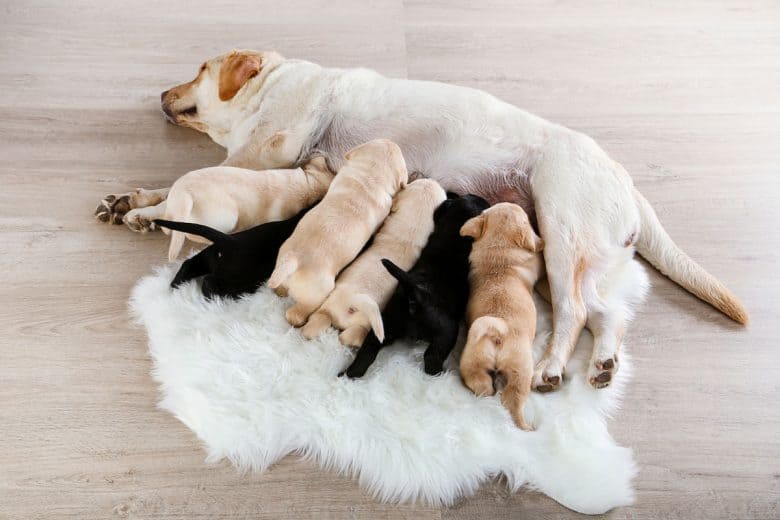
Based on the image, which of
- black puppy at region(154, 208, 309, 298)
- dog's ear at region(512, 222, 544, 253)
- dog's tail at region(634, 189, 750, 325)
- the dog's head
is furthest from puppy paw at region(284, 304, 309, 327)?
dog's tail at region(634, 189, 750, 325)

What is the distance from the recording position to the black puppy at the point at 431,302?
1.71m

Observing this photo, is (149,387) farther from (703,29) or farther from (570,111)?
(703,29)

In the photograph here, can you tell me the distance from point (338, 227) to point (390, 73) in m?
1.26

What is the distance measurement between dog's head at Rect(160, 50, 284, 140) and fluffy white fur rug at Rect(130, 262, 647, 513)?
0.90 metres

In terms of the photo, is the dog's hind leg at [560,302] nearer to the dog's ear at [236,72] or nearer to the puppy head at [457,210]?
the puppy head at [457,210]

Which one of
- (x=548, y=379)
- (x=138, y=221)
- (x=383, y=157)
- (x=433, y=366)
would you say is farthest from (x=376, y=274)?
(x=138, y=221)

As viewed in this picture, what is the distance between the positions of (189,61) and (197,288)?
52.5 inches

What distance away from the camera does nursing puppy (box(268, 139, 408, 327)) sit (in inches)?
69.4

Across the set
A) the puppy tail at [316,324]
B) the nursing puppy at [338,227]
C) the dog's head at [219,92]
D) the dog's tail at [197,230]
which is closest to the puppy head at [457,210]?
the nursing puppy at [338,227]

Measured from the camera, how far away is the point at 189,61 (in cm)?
287

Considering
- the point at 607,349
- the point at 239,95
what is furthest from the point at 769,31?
the point at 239,95

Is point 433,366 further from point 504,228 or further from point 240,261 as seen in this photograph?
point 240,261

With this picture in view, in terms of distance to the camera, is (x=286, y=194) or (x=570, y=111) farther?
(x=570, y=111)

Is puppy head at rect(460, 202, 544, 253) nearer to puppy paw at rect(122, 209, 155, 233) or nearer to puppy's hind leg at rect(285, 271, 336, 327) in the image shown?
puppy's hind leg at rect(285, 271, 336, 327)
